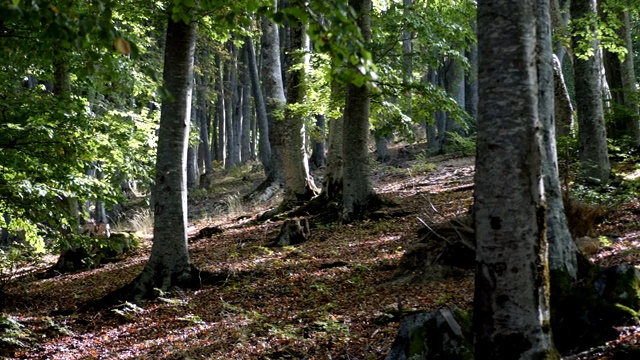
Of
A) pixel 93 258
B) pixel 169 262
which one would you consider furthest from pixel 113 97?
pixel 169 262

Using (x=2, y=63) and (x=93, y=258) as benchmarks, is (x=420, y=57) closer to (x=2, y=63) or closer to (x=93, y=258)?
(x=2, y=63)

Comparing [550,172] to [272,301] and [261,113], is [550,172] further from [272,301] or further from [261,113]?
[261,113]

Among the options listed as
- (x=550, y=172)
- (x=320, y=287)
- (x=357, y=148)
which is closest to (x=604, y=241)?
(x=550, y=172)

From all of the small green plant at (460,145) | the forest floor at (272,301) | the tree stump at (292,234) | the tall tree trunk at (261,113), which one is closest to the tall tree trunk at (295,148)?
the forest floor at (272,301)

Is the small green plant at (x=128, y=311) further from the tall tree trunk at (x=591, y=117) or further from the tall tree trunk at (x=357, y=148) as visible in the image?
the tall tree trunk at (x=591, y=117)

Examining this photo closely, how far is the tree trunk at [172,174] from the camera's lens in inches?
317

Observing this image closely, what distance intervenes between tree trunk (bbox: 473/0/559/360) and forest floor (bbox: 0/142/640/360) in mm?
895

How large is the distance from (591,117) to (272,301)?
6.87 m

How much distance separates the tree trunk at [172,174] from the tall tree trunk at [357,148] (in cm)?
391

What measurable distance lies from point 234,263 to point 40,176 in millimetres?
3595

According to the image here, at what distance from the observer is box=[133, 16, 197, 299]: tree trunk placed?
8062mm

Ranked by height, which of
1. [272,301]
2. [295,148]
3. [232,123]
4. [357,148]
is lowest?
[272,301]

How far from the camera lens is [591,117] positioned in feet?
33.1

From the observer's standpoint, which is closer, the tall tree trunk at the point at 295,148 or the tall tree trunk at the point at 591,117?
the tall tree trunk at the point at 591,117
